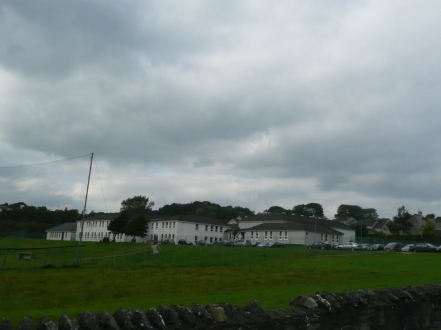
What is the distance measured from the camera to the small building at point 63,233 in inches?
5321

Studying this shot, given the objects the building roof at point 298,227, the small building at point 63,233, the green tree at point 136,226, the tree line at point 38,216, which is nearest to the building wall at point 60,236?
the small building at point 63,233

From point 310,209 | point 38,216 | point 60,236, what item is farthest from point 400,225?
point 38,216

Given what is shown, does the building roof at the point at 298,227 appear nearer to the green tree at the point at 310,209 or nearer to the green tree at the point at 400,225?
the green tree at the point at 400,225

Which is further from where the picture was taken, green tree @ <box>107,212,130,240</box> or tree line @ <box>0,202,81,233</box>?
tree line @ <box>0,202,81,233</box>

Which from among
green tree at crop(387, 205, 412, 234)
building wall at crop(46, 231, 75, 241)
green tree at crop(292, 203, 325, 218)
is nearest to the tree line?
building wall at crop(46, 231, 75, 241)

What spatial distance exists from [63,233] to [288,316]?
13399 cm

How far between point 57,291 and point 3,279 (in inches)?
324

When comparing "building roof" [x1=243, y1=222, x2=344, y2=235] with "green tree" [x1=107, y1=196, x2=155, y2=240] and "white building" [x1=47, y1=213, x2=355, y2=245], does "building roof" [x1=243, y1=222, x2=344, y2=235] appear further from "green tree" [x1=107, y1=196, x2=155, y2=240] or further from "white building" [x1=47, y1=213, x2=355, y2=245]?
"green tree" [x1=107, y1=196, x2=155, y2=240]

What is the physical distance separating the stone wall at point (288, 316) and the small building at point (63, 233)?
12777 centimetres

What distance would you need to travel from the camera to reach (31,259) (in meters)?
52.8

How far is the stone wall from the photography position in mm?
11297

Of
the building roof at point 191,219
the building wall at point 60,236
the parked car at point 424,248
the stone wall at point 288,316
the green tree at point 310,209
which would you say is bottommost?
the building wall at point 60,236

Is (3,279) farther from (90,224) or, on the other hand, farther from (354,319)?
(90,224)

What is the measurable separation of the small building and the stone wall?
12777cm
